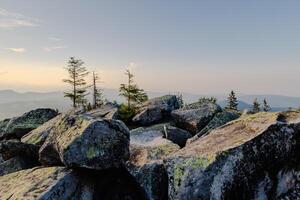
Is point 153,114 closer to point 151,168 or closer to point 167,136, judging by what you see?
point 167,136

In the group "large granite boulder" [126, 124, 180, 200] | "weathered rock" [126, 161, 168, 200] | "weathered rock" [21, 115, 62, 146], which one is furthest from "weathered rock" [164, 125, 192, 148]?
"weathered rock" [21, 115, 62, 146]

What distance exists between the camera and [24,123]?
26688 millimetres

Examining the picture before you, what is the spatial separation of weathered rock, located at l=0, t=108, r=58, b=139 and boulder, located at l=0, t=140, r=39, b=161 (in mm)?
4554

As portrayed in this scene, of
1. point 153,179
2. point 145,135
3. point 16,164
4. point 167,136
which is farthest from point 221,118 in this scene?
point 16,164

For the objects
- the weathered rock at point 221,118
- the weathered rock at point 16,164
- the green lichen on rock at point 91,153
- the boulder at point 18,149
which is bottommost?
the weathered rock at point 16,164

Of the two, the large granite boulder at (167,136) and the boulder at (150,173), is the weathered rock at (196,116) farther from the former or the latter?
the boulder at (150,173)

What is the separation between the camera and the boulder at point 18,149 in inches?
802

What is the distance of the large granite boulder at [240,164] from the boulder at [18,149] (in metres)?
10.9

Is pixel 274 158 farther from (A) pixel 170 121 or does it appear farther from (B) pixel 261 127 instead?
(A) pixel 170 121

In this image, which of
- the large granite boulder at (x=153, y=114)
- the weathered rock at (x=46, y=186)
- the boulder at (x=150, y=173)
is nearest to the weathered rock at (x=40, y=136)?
the weathered rock at (x=46, y=186)

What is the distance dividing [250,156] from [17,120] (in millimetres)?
21333

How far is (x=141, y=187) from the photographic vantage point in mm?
14070

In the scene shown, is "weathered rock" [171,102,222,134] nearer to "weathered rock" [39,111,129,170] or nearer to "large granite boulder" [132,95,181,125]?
"large granite boulder" [132,95,181,125]

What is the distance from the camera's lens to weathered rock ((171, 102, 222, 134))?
23516mm
